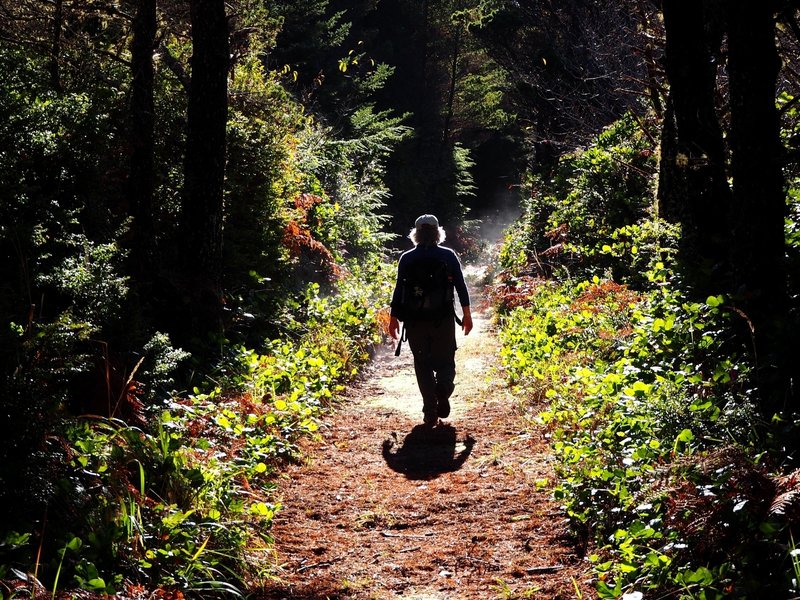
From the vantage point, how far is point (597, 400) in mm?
6199

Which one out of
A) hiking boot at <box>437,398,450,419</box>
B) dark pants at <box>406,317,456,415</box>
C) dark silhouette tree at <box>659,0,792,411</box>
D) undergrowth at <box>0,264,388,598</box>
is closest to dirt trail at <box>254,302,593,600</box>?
hiking boot at <box>437,398,450,419</box>

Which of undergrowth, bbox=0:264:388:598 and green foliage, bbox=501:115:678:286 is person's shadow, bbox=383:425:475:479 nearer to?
undergrowth, bbox=0:264:388:598

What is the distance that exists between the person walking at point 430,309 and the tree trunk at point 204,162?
2.45 meters

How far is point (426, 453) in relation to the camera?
765 cm

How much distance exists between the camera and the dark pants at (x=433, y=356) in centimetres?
837

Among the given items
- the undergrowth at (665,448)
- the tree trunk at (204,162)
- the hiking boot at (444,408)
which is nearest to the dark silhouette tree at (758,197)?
the undergrowth at (665,448)

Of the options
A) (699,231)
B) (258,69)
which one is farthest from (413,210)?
(699,231)

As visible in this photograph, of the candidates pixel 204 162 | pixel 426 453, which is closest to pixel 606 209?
pixel 204 162

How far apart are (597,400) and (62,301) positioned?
4274 millimetres

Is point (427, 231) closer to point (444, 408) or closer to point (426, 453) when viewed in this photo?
point (444, 408)

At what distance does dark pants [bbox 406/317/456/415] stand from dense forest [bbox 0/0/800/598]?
992 millimetres

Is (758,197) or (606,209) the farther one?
(606,209)

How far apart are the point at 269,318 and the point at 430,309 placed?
345cm

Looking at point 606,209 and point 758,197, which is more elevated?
point 758,197
